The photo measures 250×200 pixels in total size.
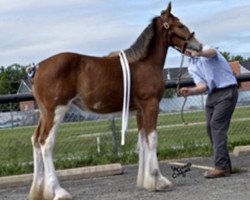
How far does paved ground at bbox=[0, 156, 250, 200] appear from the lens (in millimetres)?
7375

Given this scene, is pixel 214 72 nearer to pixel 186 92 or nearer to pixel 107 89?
pixel 186 92

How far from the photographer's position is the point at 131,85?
7.91m

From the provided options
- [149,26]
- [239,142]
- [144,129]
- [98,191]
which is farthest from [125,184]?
[239,142]

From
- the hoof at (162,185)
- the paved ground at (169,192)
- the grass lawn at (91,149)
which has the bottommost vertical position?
the paved ground at (169,192)

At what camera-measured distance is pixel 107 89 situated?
7871 millimetres

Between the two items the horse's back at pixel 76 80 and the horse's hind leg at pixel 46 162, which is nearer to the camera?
the horse's hind leg at pixel 46 162

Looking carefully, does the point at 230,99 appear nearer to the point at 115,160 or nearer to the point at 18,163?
the point at 115,160

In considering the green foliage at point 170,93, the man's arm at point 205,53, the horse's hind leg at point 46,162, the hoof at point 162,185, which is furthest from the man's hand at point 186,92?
the green foliage at point 170,93

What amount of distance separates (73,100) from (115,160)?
135 inches

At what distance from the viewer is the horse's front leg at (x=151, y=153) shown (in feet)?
25.6

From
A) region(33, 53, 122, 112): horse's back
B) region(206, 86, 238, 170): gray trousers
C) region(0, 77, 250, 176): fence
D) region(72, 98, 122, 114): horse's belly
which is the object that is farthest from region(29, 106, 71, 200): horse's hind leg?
region(0, 77, 250, 176): fence

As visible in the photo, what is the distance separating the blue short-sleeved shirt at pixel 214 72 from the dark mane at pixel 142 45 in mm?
858

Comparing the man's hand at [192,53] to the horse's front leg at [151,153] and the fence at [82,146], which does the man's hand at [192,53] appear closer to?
the horse's front leg at [151,153]

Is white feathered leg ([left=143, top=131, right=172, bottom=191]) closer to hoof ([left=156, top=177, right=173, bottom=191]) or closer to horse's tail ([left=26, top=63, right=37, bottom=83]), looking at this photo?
hoof ([left=156, top=177, right=173, bottom=191])
